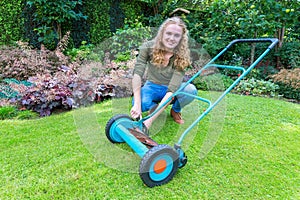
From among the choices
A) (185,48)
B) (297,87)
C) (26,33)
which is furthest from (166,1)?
(185,48)

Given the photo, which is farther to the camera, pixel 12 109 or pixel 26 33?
pixel 26 33

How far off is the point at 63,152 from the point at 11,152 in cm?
44

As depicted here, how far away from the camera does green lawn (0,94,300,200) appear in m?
1.55

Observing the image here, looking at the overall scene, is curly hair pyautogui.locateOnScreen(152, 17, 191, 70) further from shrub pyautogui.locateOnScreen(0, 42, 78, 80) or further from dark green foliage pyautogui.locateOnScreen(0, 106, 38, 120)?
shrub pyautogui.locateOnScreen(0, 42, 78, 80)

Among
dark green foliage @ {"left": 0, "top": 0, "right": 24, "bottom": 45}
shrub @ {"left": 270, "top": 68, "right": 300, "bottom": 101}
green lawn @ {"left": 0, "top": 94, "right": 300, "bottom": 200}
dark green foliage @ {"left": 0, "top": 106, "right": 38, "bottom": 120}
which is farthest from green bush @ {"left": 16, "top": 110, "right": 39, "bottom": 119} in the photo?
shrub @ {"left": 270, "top": 68, "right": 300, "bottom": 101}

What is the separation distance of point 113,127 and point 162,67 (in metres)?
0.81

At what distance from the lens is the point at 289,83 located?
407cm

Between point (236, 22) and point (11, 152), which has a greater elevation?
point (236, 22)

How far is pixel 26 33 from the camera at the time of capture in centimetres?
502

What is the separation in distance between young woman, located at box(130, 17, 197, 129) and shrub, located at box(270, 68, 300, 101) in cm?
262

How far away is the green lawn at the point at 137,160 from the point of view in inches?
61.1

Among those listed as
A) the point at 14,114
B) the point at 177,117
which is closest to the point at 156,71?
the point at 177,117

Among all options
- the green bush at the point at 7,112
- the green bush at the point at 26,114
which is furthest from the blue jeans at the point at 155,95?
the green bush at the point at 7,112

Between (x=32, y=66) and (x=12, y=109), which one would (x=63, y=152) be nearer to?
(x=12, y=109)
